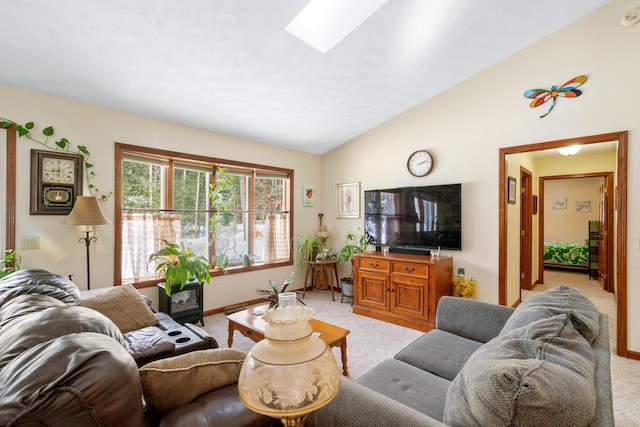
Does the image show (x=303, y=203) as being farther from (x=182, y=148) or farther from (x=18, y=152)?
(x=18, y=152)

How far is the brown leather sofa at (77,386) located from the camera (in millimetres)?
585

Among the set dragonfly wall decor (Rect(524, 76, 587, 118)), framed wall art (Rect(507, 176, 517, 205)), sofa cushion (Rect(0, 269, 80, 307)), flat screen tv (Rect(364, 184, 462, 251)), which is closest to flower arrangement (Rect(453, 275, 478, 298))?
flat screen tv (Rect(364, 184, 462, 251))

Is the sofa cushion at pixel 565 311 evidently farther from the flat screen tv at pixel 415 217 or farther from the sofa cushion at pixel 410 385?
the flat screen tv at pixel 415 217

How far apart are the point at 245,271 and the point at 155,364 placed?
3.19 metres

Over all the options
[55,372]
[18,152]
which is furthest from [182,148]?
[55,372]

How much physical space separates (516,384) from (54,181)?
11.7 ft

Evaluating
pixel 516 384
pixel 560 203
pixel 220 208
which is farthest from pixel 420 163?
pixel 560 203

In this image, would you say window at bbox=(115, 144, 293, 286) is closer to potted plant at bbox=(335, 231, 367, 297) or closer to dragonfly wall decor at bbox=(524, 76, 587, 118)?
potted plant at bbox=(335, 231, 367, 297)

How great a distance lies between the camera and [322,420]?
1042 mm

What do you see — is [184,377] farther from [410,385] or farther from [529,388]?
[410,385]

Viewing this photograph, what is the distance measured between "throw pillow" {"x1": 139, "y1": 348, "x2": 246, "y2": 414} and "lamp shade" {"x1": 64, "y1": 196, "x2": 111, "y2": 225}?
2192 mm

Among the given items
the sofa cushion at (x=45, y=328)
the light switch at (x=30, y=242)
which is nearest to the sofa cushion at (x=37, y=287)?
the sofa cushion at (x=45, y=328)

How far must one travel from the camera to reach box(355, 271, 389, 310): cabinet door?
3.55 m

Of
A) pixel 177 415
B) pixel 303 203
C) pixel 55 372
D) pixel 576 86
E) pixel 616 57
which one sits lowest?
pixel 177 415
